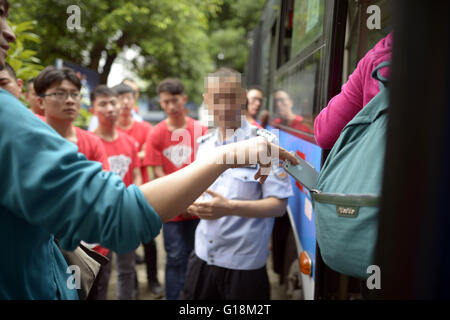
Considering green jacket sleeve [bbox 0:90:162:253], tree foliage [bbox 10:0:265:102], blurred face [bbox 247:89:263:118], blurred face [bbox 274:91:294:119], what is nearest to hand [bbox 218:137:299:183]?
green jacket sleeve [bbox 0:90:162:253]

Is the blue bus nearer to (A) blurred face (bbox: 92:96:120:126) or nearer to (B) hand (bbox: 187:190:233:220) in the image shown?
(B) hand (bbox: 187:190:233:220)

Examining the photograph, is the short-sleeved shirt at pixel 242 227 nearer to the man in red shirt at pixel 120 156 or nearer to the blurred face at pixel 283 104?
the blurred face at pixel 283 104

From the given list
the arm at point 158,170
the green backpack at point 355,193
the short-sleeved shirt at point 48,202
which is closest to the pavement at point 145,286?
the arm at point 158,170

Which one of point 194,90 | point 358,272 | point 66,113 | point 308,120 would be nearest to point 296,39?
point 308,120

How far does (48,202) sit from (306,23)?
6.23 ft

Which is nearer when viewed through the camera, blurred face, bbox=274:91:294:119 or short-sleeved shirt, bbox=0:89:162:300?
short-sleeved shirt, bbox=0:89:162:300

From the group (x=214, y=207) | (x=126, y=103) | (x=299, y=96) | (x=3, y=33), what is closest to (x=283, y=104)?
(x=299, y=96)

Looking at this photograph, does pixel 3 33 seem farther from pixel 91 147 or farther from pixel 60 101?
pixel 91 147

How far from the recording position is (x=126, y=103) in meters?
4.62

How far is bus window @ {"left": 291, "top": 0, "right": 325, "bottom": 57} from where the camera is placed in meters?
1.86

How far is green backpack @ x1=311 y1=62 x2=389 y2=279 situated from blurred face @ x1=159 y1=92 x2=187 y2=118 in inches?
113
